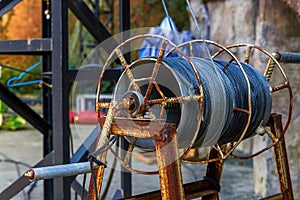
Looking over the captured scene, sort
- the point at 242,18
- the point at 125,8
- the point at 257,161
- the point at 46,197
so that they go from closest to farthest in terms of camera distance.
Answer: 1. the point at 125,8
2. the point at 46,197
3. the point at 257,161
4. the point at 242,18

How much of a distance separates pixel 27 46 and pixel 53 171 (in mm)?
884

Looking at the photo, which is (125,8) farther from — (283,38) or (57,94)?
(283,38)

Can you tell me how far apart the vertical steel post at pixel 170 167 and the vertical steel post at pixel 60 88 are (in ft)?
2.15

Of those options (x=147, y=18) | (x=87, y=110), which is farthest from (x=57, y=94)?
(x=147, y=18)

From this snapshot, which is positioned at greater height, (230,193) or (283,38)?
(283,38)

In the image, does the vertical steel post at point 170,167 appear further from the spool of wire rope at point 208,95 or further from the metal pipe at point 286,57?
the metal pipe at point 286,57

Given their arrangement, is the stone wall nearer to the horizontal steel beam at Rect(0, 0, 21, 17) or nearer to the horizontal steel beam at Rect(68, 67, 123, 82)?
the horizontal steel beam at Rect(68, 67, 123, 82)

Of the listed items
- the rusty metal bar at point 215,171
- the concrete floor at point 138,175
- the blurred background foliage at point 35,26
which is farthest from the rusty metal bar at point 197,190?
the blurred background foliage at point 35,26

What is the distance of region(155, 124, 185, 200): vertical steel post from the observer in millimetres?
1114

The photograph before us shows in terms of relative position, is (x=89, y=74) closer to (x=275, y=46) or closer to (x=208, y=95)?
(x=208, y=95)

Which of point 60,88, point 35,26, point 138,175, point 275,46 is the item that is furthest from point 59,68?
point 35,26

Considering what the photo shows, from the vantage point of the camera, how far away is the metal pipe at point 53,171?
104 centimetres

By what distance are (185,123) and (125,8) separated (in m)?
1.11

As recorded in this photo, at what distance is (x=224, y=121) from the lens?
48.1 inches
